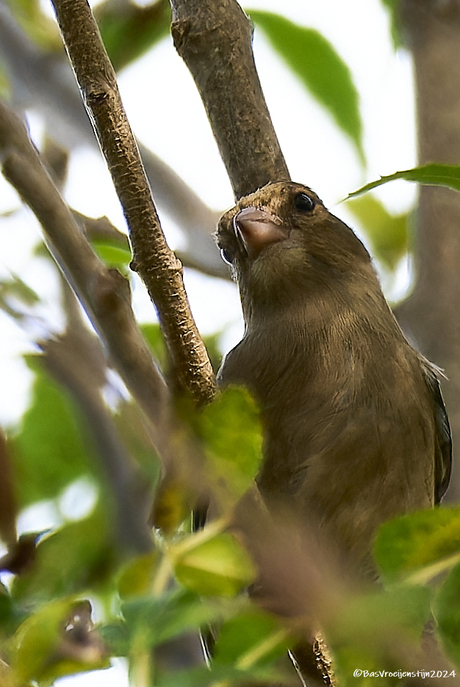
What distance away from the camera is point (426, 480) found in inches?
50.3

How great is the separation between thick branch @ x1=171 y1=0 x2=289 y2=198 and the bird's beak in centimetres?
6

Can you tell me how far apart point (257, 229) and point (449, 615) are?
1089 mm

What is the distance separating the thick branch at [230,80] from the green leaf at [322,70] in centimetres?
29

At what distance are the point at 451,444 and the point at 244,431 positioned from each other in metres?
1.08

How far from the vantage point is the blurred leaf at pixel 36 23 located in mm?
1635

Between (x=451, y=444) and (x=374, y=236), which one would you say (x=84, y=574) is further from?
(x=374, y=236)

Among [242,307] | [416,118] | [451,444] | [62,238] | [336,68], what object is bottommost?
[451,444]

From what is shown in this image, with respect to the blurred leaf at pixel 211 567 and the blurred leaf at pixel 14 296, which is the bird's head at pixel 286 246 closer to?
the blurred leaf at pixel 14 296

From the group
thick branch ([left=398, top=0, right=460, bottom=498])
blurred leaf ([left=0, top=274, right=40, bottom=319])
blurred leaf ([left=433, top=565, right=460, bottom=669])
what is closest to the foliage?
blurred leaf ([left=433, top=565, right=460, bottom=669])

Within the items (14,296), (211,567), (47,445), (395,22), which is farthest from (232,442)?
(395,22)

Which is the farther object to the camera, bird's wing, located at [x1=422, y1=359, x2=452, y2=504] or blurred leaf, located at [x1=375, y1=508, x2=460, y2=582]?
bird's wing, located at [x1=422, y1=359, x2=452, y2=504]

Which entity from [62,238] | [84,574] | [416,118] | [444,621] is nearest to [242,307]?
[416,118]

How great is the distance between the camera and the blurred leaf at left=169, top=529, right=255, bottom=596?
418 millimetres

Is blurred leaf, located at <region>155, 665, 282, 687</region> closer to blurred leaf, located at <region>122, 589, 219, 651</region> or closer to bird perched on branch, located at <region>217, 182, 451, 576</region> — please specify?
blurred leaf, located at <region>122, 589, 219, 651</region>
